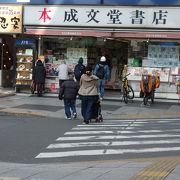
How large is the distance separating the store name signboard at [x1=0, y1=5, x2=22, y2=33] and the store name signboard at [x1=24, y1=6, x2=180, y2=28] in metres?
0.34

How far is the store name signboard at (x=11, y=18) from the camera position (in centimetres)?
2355

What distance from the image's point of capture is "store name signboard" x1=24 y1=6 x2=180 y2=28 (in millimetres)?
21797

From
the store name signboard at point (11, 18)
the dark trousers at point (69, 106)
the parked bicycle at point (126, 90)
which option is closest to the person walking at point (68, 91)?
the dark trousers at point (69, 106)

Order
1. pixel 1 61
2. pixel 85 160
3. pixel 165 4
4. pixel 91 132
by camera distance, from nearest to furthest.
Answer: pixel 85 160, pixel 91 132, pixel 165 4, pixel 1 61

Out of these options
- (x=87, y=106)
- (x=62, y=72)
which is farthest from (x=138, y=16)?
(x=87, y=106)

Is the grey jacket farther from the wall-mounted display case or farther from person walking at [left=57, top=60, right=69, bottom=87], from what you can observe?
the wall-mounted display case

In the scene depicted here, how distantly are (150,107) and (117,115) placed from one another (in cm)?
279

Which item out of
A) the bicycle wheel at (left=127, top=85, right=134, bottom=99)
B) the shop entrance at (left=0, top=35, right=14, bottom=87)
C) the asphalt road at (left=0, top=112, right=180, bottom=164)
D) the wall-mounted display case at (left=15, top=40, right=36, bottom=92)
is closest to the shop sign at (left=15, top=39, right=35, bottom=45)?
the wall-mounted display case at (left=15, top=40, right=36, bottom=92)

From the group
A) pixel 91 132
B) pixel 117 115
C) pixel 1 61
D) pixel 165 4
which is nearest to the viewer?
pixel 91 132

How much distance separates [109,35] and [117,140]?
409 inches

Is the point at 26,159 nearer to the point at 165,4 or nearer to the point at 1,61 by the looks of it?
the point at 165,4

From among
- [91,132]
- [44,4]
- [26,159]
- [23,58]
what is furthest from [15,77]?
[26,159]

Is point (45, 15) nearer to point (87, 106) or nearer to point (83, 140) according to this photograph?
point (87, 106)

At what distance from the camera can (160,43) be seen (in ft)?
74.3
